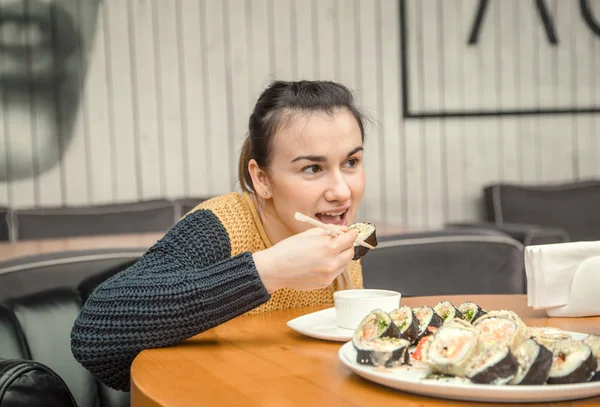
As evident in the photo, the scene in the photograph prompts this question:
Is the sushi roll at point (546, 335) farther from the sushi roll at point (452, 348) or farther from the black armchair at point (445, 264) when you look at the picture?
the black armchair at point (445, 264)

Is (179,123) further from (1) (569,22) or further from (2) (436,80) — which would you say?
(1) (569,22)

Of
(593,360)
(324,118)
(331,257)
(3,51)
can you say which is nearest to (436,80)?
(3,51)

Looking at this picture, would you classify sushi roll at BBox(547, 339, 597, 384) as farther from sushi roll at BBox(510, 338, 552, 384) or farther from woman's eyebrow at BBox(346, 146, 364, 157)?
woman's eyebrow at BBox(346, 146, 364, 157)

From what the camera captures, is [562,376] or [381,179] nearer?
[562,376]

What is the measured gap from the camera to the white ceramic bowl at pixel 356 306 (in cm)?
120

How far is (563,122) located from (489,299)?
4.06m

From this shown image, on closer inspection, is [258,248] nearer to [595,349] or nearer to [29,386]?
[29,386]

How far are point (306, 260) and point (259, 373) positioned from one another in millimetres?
298

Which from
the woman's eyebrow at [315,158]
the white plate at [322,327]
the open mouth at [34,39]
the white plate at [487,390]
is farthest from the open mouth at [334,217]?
the open mouth at [34,39]

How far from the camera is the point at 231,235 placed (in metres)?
1.59

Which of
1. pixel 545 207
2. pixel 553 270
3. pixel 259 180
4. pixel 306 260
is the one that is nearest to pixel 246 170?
pixel 259 180

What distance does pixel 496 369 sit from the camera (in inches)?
32.5

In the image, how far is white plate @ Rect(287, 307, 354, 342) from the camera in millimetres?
1163

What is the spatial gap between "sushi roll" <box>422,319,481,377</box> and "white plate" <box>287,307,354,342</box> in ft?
0.89
